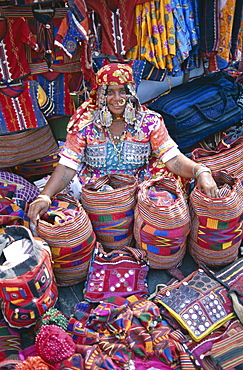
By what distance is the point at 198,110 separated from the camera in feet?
10.4

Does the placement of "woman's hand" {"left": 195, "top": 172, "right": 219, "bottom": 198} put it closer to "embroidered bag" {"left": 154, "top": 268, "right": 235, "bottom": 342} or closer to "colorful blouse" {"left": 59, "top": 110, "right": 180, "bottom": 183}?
"colorful blouse" {"left": 59, "top": 110, "right": 180, "bottom": 183}

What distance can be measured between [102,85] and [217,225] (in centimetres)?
123

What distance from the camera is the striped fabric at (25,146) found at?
2877mm

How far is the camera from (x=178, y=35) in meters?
3.27

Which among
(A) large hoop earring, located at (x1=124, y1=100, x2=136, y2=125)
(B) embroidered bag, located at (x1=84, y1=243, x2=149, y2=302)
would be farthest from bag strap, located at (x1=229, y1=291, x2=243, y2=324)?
(A) large hoop earring, located at (x1=124, y1=100, x2=136, y2=125)

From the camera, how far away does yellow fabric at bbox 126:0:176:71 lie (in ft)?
10.2

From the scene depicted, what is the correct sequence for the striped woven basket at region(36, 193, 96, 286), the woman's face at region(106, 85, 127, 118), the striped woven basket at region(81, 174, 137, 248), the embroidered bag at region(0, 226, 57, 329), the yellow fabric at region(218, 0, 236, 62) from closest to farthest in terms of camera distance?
the embroidered bag at region(0, 226, 57, 329) → the striped woven basket at region(36, 193, 96, 286) → the striped woven basket at region(81, 174, 137, 248) → the woman's face at region(106, 85, 127, 118) → the yellow fabric at region(218, 0, 236, 62)

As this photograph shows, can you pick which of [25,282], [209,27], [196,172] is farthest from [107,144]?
[209,27]

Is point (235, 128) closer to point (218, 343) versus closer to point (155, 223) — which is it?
point (155, 223)

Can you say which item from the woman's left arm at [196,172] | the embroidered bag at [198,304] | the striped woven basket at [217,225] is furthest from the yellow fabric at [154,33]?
the embroidered bag at [198,304]

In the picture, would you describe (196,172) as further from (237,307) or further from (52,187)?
(52,187)

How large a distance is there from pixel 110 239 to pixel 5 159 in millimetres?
1149

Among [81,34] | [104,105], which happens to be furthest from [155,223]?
[81,34]

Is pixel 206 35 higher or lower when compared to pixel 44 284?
higher
